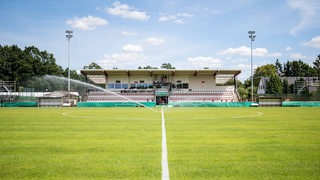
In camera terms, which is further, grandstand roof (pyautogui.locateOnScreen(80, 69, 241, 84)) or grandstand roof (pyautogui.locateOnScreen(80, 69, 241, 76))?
grandstand roof (pyautogui.locateOnScreen(80, 69, 241, 84))

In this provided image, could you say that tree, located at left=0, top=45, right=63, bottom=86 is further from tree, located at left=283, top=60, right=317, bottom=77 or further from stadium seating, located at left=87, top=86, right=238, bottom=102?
tree, located at left=283, top=60, right=317, bottom=77

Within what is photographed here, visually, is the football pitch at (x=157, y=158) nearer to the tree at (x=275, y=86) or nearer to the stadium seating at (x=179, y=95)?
the stadium seating at (x=179, y=95)

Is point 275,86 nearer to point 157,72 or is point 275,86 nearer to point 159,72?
point 159,72

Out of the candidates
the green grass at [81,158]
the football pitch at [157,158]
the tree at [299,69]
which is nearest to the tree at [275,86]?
the tree at [299,69]

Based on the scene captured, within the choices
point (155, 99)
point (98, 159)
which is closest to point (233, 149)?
point (98, 159)

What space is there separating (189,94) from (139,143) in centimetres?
6355

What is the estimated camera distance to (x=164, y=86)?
2977 inches

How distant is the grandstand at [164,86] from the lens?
7256 cm

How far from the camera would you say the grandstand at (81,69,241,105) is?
2857 inches

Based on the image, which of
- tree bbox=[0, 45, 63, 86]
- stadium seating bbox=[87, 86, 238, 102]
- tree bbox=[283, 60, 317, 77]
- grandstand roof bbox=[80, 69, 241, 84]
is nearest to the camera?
stadium seating bbox=[87, 86, 238, 102]

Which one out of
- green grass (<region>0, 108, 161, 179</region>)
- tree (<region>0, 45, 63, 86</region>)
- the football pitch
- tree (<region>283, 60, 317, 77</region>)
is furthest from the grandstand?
tree (<region>283, 60, 317, 77</region>)

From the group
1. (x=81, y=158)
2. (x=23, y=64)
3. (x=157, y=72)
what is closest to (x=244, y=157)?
(x=81, y=158)

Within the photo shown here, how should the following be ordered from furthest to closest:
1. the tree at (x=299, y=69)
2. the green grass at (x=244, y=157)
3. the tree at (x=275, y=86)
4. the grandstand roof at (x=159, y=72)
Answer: the tree at (x=299, y=69) → the tree at (x=275, y=86) → the grandstand roof at (x=159, y=72) → the green grass at (x=244, y=157)

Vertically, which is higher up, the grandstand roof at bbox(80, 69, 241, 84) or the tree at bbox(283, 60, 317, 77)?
the tree at bbox(283, 60, 317, 77)
